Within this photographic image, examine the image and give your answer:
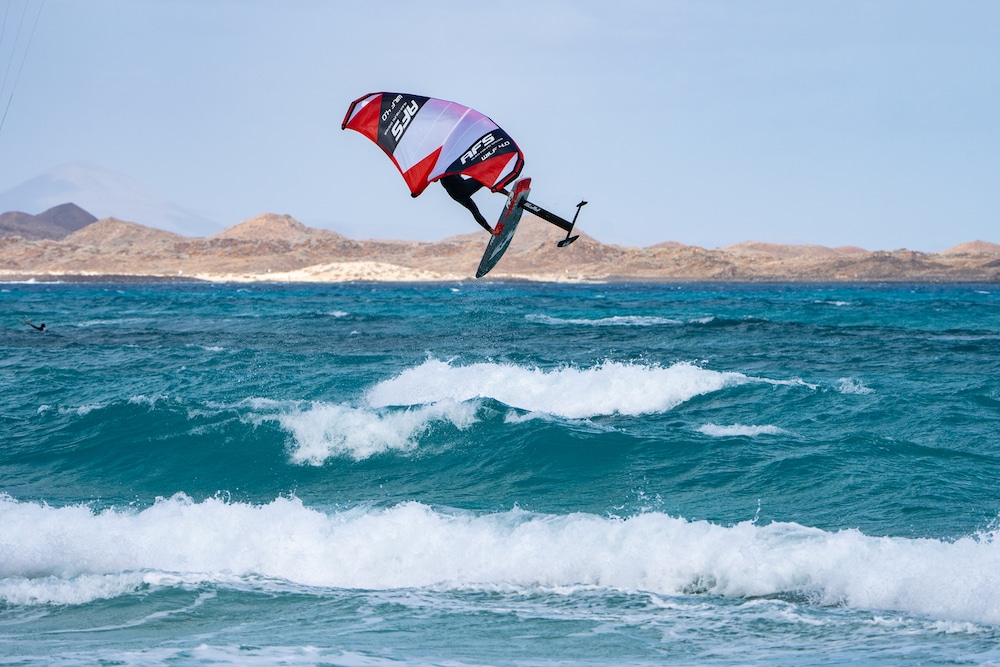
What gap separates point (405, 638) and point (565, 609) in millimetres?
1415

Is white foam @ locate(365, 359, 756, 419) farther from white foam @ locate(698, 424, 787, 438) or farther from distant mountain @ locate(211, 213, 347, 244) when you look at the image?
distant mountain @ locate(211, 213, 347, 244)

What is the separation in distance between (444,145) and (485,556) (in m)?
5.18

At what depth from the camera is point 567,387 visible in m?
18.0

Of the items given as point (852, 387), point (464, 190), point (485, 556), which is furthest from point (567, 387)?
point (485, 556)

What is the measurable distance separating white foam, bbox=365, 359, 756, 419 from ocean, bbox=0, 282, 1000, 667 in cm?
8

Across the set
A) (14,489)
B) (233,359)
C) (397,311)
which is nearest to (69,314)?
(397,311)

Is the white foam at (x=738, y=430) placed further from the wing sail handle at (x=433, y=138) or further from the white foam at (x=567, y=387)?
the wing sail handle at (x=433, y=138)

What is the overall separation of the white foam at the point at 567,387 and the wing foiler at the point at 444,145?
15.6 feet

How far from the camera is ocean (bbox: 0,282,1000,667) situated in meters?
7.31

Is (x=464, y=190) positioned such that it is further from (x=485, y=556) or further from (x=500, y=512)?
(x=485, y=556)

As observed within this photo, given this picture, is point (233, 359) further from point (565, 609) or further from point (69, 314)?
point (69, 314)

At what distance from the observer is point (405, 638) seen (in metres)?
7.21

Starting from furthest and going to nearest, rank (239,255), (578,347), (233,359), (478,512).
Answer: (239,255), (578,347), (233,359), (478,512)

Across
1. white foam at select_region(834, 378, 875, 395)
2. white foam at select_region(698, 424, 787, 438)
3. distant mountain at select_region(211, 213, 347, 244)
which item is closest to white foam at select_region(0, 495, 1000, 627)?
white foam at select_region(698, 424, 787, 438)
